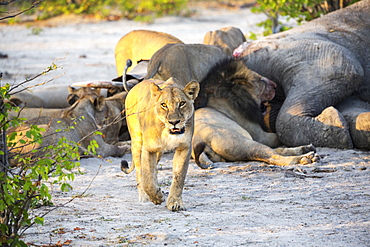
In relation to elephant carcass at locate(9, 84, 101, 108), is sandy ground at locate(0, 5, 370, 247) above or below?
above

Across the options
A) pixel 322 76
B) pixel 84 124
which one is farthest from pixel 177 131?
pixel 322 76

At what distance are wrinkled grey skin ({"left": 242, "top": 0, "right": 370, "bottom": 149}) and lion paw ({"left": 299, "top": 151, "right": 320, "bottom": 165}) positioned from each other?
87cm

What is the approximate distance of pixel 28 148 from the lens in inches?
265

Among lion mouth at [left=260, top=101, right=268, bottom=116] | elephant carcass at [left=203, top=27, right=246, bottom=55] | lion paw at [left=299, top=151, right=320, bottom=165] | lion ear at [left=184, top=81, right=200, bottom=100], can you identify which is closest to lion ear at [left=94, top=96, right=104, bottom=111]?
lion mouth at [left=260, top=101, right=268, bottom=116]

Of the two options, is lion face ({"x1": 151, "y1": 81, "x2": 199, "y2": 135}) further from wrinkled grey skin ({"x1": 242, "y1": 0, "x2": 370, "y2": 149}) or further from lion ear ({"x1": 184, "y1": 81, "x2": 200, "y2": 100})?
wrinkled grey skin ({"x1": 242, "y1": 0, "x2": 370, "y2": 149})

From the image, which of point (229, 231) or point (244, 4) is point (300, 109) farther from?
point (244, 4)

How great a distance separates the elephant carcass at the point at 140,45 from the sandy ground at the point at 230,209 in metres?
2.78

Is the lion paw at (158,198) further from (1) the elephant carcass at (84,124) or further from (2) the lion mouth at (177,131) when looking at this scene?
(1) the elephant carcass at (84,124)

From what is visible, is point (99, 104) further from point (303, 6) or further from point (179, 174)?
point (303, 6)

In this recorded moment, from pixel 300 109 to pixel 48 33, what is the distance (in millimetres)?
10960

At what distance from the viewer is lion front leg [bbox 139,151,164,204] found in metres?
4.79

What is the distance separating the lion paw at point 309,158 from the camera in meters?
6.41

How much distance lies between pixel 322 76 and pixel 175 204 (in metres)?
3.79

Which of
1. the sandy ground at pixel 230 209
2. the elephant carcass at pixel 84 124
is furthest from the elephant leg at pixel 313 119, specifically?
the elephant carcass at pixel 84 124
